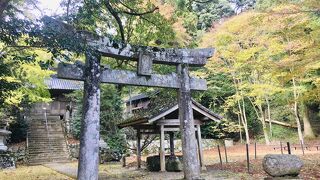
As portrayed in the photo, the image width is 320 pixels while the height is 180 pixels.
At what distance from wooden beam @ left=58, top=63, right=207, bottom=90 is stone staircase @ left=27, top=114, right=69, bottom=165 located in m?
15.2

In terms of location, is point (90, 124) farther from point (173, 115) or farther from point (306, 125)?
point (306, 125)

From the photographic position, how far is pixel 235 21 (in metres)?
19.3

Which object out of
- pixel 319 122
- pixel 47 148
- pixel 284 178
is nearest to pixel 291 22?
pixel 284 178

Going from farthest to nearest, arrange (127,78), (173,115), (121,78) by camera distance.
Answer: (173,115)
(127,78)
(121,78)

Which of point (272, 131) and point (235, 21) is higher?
point (235, 21)

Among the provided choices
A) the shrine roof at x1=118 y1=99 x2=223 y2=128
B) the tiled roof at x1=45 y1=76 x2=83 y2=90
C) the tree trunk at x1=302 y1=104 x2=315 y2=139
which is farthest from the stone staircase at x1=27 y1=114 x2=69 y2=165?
the tree trunk at x1=302 y1=104 x2=315 y2=139

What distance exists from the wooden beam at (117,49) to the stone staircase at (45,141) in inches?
604

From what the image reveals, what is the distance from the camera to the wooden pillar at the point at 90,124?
668 cm

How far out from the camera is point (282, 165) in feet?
26.2

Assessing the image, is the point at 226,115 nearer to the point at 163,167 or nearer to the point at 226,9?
the point at 226,9

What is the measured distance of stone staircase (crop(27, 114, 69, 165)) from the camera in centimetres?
2092

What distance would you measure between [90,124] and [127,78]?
1550 millimetres

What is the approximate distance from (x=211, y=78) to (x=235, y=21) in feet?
28.3

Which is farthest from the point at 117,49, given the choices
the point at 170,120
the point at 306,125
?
the point at 306,125
